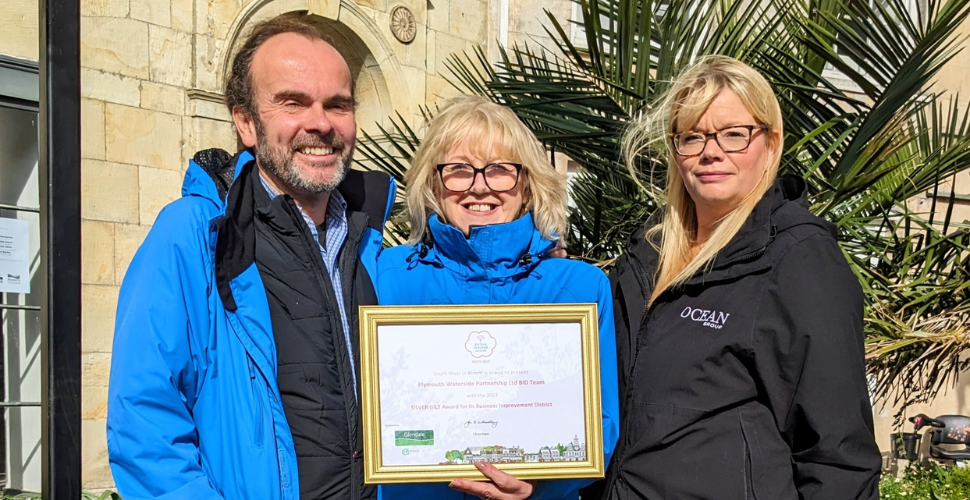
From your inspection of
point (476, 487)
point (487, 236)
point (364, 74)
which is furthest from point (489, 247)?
point (364, 74)

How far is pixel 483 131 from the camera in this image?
8.14 feet

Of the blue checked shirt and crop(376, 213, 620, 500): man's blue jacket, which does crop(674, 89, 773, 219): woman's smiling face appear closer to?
crop(376, 213, 620, 500): man's blue jacket

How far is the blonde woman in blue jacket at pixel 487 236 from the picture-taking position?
237cm

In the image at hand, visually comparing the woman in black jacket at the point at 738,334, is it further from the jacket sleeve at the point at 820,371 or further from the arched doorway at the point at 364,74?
the arched doorway at the point at 364,74

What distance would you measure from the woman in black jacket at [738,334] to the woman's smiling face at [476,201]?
0.43m

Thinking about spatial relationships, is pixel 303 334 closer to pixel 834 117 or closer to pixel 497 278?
pixel 497 278

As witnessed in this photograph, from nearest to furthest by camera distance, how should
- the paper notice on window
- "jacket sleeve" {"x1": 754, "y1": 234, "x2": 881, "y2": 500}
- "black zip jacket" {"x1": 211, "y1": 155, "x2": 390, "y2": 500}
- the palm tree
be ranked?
"jacket sleeve" {"x1": 754, "y1": 234, "x2": 881, "y2": 500}
"black zip jacket" {"x1": 211, "y1": 155, "x2": 390, "y2": 500}
the palm tree
the paper notice on window

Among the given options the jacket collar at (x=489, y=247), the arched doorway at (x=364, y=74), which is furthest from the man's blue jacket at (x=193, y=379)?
the arched doorway at (x=364, y=74)

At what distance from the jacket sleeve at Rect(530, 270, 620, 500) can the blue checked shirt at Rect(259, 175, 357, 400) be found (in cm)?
61

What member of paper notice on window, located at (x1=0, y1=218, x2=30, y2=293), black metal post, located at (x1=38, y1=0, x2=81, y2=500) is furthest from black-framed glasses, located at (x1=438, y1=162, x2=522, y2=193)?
paper notice on window, located at (x1=0, y1=218, x2=30, y2=293)

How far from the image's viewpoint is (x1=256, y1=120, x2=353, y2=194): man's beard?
230 centimetres

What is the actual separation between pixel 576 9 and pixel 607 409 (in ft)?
23.1

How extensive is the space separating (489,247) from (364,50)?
593 centimetres

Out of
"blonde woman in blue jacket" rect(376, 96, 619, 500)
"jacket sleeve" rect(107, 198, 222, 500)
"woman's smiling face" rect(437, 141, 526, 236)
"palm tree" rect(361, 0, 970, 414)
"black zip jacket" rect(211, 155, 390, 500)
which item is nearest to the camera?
"jacket sleeve" rect(107, 198, 222, 500)
